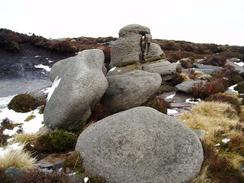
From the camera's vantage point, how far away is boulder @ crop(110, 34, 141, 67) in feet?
57.4

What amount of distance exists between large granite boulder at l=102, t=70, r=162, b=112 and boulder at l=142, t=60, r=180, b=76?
4.33 metres

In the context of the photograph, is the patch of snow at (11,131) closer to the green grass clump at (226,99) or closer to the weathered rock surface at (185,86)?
the green grass clump at (226,99)

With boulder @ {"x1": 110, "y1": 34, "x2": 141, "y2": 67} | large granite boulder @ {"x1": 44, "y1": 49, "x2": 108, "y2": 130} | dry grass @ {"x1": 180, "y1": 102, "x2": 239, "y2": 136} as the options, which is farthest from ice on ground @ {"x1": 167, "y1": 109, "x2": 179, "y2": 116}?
boulder @ {"x1": 110, "y1": 34, "x2": 141, "y2": 67}

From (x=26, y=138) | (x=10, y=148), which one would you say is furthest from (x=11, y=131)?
(x=10, y=148)

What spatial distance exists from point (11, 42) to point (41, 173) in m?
18.7

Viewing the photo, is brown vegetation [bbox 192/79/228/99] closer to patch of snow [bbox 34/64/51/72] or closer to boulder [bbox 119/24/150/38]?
boulder [bbox 119/24/150/38]

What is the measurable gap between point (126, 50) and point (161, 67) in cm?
213

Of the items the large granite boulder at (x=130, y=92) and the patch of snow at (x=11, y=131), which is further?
the large granite boulder at (x=130, y=92)

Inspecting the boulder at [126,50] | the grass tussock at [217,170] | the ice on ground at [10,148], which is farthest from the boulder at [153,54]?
the ice on ground at [10,148]

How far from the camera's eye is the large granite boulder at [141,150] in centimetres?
880

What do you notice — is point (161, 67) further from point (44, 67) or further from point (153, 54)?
point (44, 67)

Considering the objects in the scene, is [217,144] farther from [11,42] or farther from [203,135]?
[11,42]

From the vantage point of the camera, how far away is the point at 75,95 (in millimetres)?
11078

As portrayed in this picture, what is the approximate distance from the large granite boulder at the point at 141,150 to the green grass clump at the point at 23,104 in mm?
5144
